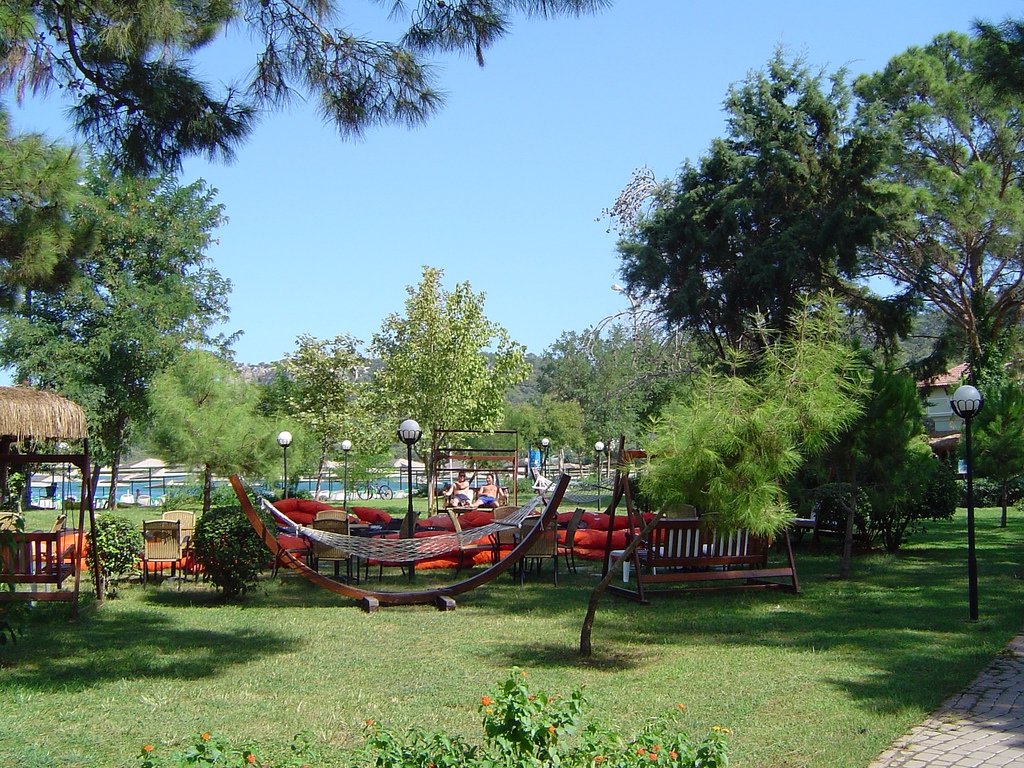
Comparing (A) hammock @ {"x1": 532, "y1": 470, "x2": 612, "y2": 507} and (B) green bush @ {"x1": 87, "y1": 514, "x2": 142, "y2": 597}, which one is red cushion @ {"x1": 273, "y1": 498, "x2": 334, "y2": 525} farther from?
(B) green bush @ {"x1": 87, "y1": 514, "x2": 142, "y2": 597}

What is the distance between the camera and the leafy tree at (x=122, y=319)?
→ 25.5 metres

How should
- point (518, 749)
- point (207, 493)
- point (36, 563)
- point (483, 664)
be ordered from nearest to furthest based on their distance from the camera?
point (518, 749) → point (483, 664) → point (36, 563) → point (207, 493)

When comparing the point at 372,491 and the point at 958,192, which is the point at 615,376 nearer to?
the point at 372,491

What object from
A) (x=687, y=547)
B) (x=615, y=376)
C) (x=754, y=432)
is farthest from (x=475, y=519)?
(x=615, y=376)

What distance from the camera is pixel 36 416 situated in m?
8.52

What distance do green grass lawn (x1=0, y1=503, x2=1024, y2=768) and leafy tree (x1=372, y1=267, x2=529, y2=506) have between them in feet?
55.5

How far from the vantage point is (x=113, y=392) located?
26781 millimetres

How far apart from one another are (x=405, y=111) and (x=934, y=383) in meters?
19.3

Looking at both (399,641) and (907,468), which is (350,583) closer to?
(399,641)

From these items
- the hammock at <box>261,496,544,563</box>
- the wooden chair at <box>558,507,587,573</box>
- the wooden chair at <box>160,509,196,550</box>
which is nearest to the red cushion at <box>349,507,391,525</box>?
the wooden chair at <box>558,507,587,573</box>

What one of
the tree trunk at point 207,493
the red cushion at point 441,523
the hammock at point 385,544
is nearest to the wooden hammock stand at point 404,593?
the hammock at point 385,544

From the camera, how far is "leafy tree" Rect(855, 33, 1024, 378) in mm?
20984

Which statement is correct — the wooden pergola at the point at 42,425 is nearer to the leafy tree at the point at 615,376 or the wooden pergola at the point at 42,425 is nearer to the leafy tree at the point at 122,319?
the leafy tree at the point at 615,376

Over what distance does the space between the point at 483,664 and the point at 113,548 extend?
489 cm
